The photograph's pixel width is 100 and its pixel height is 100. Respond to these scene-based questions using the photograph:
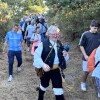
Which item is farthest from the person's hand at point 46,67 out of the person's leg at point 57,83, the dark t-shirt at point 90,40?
the dark t-shirt at point 90,40

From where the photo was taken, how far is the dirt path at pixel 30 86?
788cm

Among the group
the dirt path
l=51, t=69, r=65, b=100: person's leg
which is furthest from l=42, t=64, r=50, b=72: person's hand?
the dirt path

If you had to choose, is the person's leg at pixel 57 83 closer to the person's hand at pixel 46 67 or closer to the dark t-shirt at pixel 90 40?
the person's hand at pixel 46 67

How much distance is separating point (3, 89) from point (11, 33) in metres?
1.78

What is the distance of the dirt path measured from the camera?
7.88m

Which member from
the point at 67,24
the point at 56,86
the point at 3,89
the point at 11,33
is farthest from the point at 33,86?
the point at 67,24

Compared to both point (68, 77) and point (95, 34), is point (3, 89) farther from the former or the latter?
point (95, 34)

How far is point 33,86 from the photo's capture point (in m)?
8.70

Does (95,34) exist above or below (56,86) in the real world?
above

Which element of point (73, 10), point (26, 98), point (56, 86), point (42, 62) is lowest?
point (26, 98)

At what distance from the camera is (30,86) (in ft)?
28.5

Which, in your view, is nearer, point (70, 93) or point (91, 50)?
point (91, 50)

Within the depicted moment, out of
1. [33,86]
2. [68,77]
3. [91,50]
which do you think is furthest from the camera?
[68,77]

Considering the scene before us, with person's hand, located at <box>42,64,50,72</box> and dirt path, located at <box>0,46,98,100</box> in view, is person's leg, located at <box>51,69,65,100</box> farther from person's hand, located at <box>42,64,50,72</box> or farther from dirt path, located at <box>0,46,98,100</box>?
dirt path, located at <box>0,46,98,100</box>
